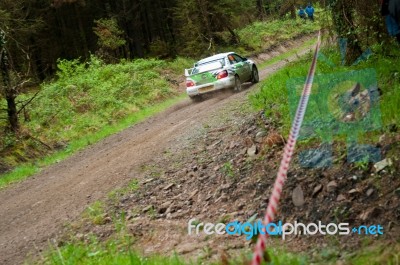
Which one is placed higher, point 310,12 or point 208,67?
point 310,12

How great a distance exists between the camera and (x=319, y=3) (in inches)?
359

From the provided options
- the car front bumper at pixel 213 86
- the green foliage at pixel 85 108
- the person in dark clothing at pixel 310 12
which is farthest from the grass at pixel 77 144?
the person in dark clothing at pixel 310 12

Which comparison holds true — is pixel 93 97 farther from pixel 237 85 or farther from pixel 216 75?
pixel 237 85

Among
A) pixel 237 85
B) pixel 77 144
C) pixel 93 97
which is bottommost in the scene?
pixel 77 144

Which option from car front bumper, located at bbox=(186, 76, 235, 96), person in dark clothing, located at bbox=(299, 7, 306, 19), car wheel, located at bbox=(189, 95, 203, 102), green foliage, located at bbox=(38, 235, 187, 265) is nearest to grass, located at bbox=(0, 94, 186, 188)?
car wheel, located at bbox=(189, 95, 203, 102)

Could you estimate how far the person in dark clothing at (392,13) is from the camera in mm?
5141

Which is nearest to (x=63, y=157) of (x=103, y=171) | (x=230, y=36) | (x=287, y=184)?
(x=103, y=171)

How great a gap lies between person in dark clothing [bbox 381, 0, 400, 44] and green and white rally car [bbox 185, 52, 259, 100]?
10.2 meters

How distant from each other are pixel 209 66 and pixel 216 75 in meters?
0.66

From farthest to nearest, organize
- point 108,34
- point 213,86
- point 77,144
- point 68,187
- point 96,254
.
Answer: point 108,34 → point 213,86 → point 77,144 → point 68,187 → point 96,254

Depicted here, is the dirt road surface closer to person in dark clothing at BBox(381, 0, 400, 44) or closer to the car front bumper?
the car front bumper

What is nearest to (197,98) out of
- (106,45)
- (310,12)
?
(106,45)

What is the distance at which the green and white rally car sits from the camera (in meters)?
15.6

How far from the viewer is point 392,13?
5.23 meters
